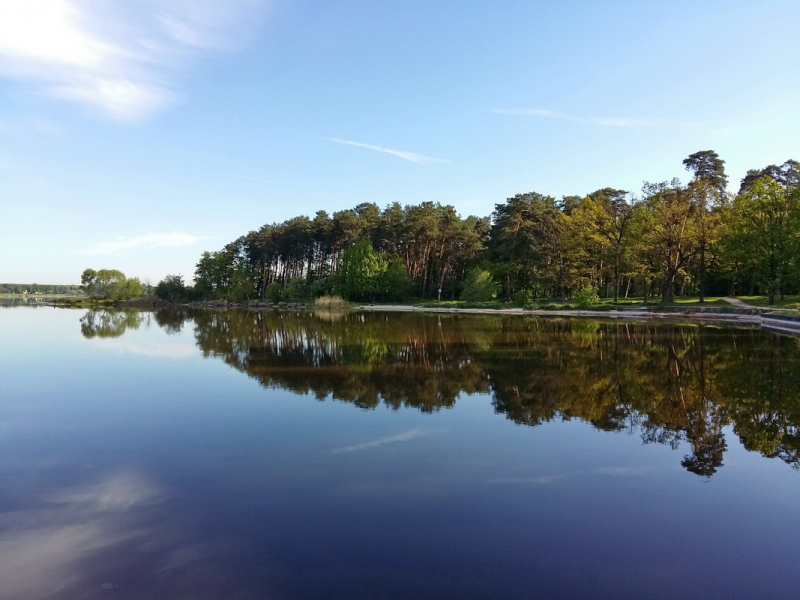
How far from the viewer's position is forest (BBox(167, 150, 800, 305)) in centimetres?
4212

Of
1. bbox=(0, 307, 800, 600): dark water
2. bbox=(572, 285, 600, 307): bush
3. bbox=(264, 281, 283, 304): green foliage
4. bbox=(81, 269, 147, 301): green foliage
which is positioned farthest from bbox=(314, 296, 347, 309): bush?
bbox=(0, 307, 800, 600): dark water

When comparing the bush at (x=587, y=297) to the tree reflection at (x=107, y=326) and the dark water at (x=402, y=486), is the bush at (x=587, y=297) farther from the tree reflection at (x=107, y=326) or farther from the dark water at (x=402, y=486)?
the tree reflection at (x=107, y=326)

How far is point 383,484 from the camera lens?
6.07 m

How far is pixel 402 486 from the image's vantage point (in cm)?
602

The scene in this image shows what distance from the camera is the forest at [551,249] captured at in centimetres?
4212

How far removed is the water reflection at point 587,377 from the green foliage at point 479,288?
102 ft

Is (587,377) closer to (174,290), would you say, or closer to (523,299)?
(523,299)

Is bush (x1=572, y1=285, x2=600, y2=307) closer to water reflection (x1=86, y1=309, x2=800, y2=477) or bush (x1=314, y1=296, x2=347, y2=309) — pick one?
water reflection (x1=86, y1=309, x2=800, y2=477)

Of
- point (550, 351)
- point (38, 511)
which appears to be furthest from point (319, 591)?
point (550, 351)

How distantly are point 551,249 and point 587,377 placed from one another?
42.9 meters

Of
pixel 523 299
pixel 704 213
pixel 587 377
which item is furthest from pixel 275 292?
pixel 587 377

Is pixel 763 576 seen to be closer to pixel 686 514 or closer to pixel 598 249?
pixel 686 514

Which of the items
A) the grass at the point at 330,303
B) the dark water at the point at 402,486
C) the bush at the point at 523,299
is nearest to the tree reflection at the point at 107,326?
the dark water at the point at 402,486

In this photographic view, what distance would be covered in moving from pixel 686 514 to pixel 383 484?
312 cm
